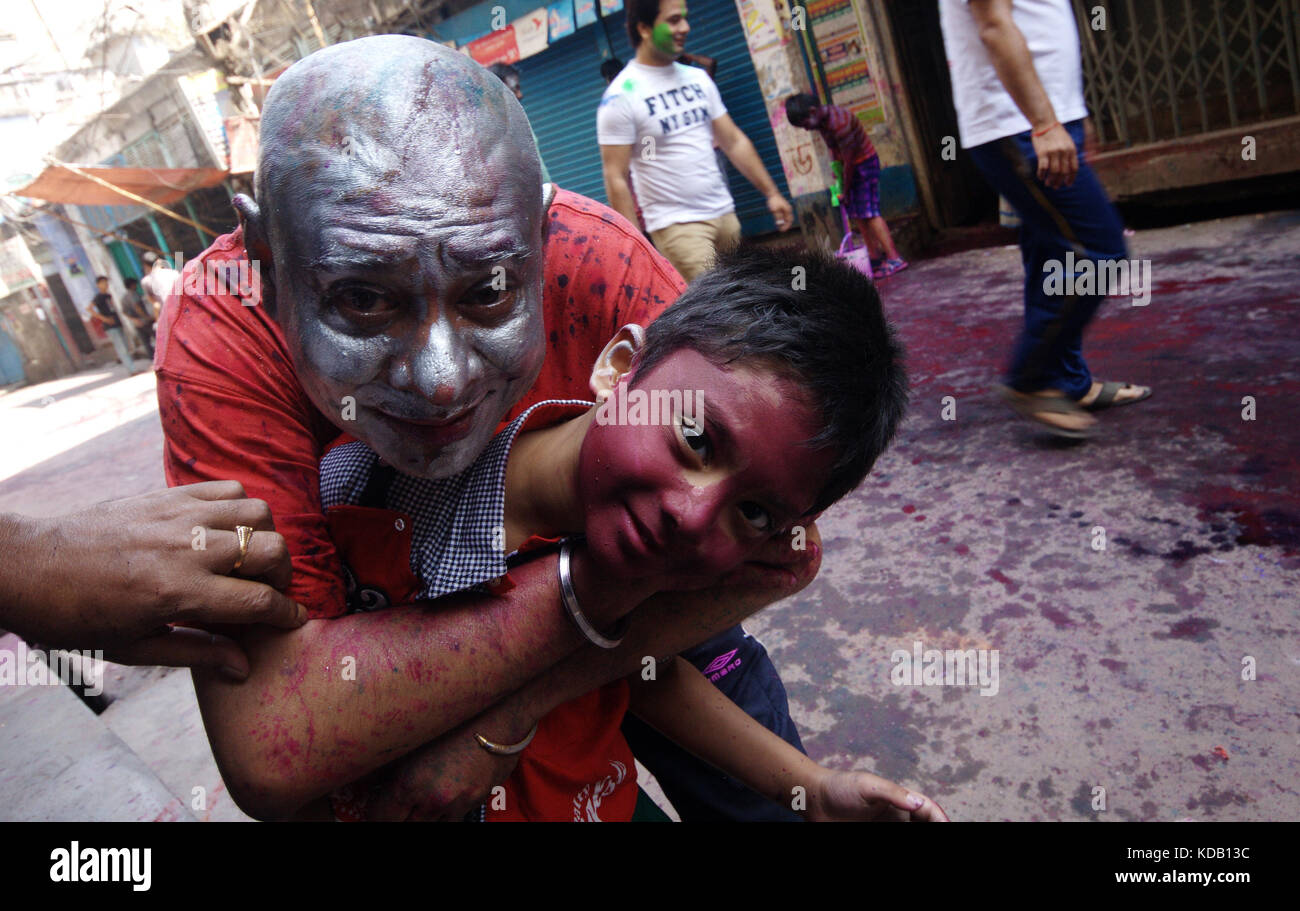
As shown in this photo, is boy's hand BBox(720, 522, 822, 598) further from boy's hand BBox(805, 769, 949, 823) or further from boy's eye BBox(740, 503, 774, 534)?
boy's hand BBox(805, 769, 949, 823)

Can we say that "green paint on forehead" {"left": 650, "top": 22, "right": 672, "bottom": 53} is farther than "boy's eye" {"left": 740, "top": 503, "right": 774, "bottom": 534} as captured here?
Yes

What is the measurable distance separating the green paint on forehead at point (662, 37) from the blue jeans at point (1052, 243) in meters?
1.90

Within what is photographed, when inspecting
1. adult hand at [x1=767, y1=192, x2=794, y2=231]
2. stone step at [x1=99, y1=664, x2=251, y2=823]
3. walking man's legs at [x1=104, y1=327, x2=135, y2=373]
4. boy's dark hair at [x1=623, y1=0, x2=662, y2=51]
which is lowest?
walking man's legs at [x1=104, y1=327, x2=135, y2=373]

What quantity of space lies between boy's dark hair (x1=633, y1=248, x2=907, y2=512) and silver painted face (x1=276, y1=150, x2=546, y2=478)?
235 mm

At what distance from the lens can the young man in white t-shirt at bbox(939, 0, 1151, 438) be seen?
305 cm

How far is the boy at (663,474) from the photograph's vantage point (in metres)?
1.11

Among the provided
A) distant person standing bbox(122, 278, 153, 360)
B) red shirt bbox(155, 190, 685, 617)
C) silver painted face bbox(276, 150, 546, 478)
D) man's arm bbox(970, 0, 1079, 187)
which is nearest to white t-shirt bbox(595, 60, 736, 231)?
man's arm bbox(970, 0, 1079, 187)

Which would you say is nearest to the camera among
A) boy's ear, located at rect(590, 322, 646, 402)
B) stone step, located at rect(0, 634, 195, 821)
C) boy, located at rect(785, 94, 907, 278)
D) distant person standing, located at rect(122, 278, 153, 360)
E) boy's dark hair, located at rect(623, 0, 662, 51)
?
boy's ear, located at rect(590, 322, 646, 402)

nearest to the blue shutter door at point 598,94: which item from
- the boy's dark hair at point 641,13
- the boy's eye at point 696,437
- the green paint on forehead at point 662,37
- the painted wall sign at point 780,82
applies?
the painted wall sign at point 780,82

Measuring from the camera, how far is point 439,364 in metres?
1.12

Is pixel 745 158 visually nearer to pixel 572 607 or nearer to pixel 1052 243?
pixel 1052 243

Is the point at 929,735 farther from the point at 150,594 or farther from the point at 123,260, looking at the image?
the point at 123,260

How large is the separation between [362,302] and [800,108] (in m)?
6.46

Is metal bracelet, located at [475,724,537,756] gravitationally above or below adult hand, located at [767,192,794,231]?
above
